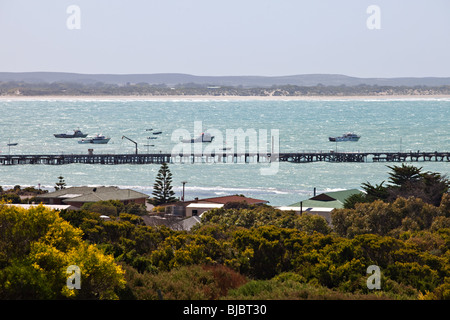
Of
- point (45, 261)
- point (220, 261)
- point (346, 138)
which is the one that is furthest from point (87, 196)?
point (346, 138)

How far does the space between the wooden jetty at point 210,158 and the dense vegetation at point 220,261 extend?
86.2m

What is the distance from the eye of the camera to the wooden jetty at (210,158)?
12412 cm

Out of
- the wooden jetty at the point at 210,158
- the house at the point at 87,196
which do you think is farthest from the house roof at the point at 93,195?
the wooden jetty at the point at 210,158

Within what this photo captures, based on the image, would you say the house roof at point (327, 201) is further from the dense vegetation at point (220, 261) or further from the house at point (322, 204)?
the dense vegetation at point (220, 261)

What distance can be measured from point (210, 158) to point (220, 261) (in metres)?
102

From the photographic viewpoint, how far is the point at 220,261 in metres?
30.0

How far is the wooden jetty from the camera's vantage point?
12412cm

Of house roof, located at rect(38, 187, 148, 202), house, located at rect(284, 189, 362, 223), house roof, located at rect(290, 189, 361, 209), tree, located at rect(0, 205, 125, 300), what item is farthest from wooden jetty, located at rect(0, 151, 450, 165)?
tree, located at rect(0, 205, 125, 300)

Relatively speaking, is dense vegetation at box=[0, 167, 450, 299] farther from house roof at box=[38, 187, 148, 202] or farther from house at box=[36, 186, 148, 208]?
house roof at box=[38, 187, 148, 202]

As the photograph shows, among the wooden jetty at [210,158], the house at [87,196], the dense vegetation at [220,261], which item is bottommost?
the wooden jetty at [210,158]

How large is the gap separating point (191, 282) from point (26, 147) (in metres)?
139

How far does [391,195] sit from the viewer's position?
54.8 m
